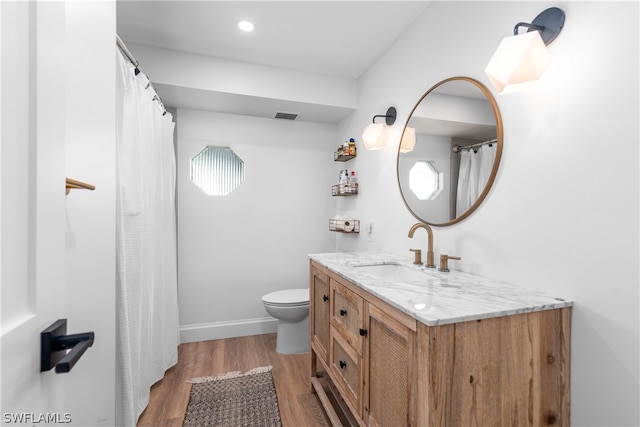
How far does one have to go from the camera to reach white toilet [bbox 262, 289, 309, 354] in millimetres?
2291

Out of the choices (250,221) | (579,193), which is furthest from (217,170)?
(579,193)

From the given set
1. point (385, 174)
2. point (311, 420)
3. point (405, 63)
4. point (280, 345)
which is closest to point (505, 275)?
point (385, 174)

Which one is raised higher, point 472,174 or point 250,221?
point 472,174

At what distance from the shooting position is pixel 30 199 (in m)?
0.50

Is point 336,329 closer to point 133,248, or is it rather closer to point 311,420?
point 311,420

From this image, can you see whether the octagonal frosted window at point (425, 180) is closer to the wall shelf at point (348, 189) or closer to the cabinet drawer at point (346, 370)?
the wall shelf at point (348, 189)

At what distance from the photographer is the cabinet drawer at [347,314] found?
126cm

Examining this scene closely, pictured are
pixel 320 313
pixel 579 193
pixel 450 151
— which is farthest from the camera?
pixel 320 313

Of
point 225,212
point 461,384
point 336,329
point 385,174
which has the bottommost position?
point 336,329

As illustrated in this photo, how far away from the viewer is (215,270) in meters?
2.71

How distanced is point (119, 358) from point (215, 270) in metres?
1.27

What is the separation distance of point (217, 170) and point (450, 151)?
208cm

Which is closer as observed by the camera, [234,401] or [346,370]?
[346,370]

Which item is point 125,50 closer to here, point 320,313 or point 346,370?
point 320,313
